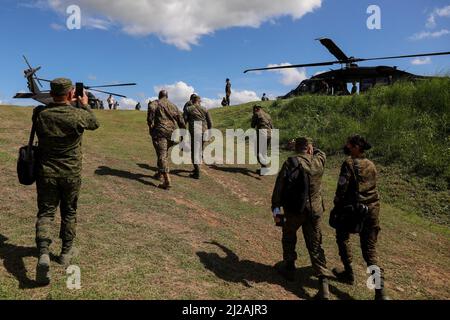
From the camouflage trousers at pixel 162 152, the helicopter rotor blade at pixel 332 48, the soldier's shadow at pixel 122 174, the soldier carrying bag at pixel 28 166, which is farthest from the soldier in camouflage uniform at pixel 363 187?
the helicopter rotor blade at pixel 332 48

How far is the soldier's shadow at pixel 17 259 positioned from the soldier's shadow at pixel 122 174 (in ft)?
14.6

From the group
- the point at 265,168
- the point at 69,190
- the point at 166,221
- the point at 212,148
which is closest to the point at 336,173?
Result: the point at 265,168

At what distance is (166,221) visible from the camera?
8.05 meters

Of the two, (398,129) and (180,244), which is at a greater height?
(398,129)

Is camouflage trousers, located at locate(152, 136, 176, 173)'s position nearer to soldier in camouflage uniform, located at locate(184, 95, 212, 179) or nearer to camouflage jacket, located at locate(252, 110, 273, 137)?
soldier in camouflage uniform, located at locate(184, 95, 212, 179)

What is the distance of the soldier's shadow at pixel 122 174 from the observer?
10.7 m

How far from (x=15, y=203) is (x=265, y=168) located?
8.63m

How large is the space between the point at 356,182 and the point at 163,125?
5315 mm

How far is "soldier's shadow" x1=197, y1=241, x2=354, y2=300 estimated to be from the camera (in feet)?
20.7

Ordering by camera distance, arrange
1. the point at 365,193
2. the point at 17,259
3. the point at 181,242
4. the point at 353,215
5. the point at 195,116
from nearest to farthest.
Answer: the point at 17,259
the point at 353,215
the point at 365,193
the point at 181,242
the point at 195,116

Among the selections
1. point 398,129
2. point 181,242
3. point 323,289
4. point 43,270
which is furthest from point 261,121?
point 43,270

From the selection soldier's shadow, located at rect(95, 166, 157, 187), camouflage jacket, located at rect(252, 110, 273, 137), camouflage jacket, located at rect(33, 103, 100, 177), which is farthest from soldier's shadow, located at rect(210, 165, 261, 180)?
camouflage jacket, located at rect(33, 103, 100, 177)

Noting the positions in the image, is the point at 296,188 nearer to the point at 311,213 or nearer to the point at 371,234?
the point at 311,213

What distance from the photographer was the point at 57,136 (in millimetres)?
5379
